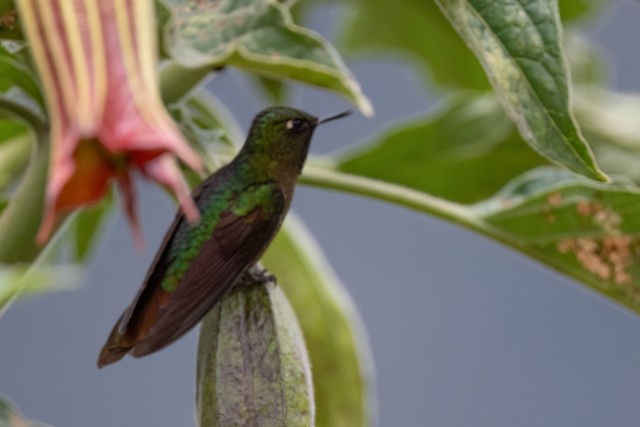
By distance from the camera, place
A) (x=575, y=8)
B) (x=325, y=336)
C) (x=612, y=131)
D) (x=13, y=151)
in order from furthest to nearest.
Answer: (x=575, y=8) → (x=612, y=131) → (x=325, y=336) → (x=13, y=151)

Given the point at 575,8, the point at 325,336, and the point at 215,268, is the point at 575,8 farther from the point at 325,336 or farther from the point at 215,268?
the point at 215,268

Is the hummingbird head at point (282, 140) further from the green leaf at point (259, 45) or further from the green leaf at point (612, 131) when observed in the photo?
the green leaf at point (612, 131)

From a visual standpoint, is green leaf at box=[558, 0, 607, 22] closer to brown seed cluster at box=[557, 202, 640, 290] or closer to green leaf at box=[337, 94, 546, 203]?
green leaf at box=[337, 94, 546, 203]

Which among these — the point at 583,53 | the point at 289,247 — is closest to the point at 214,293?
the point at 289,247

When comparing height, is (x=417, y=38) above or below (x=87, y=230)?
above

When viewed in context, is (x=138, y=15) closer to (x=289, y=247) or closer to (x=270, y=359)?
(x=270, y=359)

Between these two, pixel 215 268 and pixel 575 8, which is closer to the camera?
pixel 215 268

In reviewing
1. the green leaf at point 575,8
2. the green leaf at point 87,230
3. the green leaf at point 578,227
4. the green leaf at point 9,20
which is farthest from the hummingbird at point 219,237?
the green leaf at point 575,8

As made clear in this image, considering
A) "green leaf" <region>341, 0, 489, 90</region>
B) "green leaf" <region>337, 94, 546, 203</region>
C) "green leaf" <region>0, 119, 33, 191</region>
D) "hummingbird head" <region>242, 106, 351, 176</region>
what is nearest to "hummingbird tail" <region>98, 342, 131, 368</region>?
"hummingbird head" <region>242, 106, 351, 176</region>

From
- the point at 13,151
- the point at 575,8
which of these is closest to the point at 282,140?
the point at 13,151
